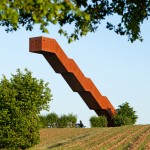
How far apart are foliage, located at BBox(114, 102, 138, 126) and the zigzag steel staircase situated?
3.79 ft

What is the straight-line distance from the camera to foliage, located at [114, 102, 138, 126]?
191ft

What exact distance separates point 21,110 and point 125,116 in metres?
25.5

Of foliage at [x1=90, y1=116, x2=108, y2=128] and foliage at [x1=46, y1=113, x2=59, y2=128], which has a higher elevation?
foliage at [x1=46, y1=113, x2=59, y2=128]

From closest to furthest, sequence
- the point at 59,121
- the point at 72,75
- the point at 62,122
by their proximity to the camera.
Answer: the point at 72,75, the point at 59,121, the point at 62,122

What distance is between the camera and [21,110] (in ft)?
118

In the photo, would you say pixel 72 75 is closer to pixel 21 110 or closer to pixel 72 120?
pixel 72 120

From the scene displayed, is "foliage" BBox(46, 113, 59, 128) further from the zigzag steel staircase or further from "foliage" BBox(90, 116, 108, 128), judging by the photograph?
the zigzag steel staircase

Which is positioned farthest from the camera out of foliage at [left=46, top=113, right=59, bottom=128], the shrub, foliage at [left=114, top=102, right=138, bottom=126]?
the shrub

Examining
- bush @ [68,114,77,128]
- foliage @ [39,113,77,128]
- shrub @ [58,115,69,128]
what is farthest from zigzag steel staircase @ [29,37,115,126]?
shrub @ [58,115,69,128]

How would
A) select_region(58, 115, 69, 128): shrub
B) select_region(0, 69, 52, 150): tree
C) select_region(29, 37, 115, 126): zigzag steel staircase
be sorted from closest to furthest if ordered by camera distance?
select_region(0, 69, 52, 150): tree
select_region(29, 37, 115, 126): zigzag steel staircase
select_region(58, 115, 69, 128): shrub

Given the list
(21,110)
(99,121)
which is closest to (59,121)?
(99,121)

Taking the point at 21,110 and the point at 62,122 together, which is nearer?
the point at 21,110

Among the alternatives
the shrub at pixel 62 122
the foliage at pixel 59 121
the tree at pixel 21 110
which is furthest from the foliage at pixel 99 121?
the tree at pixel 21 110

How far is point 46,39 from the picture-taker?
1962 inches
